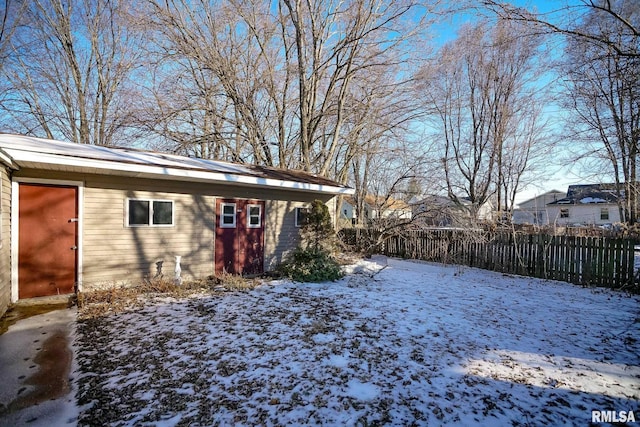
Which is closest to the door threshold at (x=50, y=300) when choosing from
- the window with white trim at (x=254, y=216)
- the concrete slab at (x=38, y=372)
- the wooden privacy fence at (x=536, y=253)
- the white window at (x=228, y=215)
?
the concrete slab at (x=38, y=372)

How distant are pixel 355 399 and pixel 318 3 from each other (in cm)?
1371

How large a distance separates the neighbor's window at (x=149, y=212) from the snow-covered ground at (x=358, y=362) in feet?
6.61

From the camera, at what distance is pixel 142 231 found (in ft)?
21.2

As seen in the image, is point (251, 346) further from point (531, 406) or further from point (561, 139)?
point (561, 139)

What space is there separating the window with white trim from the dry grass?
1.58 metres

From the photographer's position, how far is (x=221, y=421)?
240cm

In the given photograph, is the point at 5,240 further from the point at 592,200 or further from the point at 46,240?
the point at 592,200

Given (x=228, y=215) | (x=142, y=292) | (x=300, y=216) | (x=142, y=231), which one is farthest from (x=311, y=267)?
(x=142, y=231)

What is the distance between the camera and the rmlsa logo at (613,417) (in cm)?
249

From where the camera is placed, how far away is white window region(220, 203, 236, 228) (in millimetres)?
7727

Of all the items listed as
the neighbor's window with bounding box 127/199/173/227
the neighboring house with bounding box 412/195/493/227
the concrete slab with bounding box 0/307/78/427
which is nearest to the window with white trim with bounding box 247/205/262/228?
the neighbor's window with bounding box 127/199/173/227

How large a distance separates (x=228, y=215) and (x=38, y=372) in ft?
16.5

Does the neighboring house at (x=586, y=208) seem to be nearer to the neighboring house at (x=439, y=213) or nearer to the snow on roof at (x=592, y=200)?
the snow on roof at (x=592, y=200)

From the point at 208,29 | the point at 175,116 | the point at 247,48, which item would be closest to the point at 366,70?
the point at 247,48
